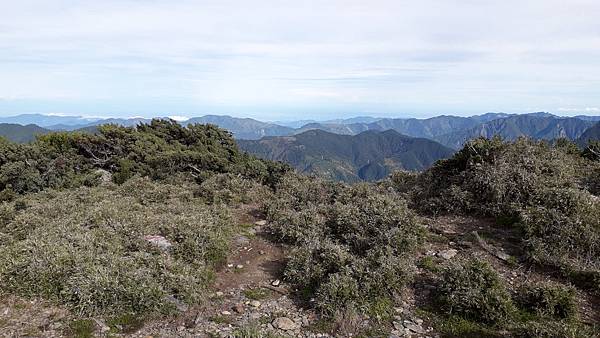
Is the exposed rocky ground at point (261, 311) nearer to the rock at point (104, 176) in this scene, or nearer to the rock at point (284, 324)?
the rock at point (284, 324)

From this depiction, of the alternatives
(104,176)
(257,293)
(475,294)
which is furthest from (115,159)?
(475,294)

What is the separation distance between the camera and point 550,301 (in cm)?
629

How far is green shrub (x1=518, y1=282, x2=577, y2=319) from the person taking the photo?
245 inches

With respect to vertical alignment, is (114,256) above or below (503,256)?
above

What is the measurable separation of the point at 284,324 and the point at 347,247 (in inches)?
104

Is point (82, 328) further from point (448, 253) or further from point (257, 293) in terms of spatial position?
point (448, 253)

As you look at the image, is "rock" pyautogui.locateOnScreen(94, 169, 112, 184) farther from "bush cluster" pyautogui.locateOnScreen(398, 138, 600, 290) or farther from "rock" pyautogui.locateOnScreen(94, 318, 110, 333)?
"bush cluster" pyautogui.locateOnScreen(398, 138, 600, 290)

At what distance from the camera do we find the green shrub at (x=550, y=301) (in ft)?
20.4

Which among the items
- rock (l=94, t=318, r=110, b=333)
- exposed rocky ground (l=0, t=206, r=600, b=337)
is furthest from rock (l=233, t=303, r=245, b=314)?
rock (l=94, t=318, r=110, b=333)

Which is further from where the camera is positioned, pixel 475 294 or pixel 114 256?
pixel 114 256

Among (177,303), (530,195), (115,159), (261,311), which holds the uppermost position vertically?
(530,195)

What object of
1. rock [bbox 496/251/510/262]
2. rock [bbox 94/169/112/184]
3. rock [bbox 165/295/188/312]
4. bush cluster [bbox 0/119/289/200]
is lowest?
rock [bbox 165/295/188/312]

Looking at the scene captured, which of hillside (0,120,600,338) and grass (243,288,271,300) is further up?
hillside (0,120,600,338)

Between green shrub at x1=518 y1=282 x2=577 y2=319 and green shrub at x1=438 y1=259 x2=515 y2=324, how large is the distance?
1.16 feet
